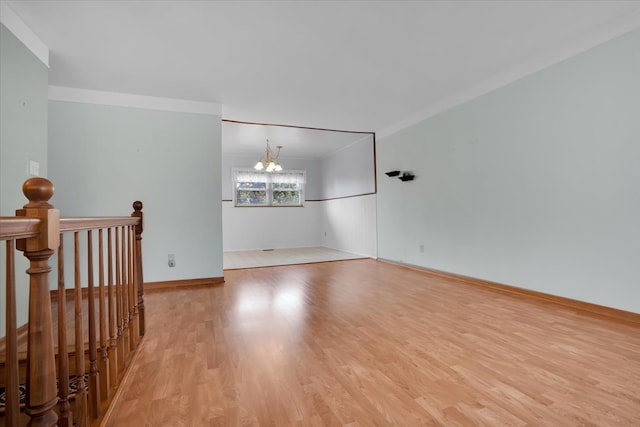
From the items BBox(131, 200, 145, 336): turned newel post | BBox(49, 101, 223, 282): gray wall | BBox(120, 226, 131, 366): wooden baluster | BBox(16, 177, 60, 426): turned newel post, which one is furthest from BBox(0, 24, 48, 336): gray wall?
BBox(16, 177, 60, 426): turned newel post

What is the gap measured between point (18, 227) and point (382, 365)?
1787 millimetres

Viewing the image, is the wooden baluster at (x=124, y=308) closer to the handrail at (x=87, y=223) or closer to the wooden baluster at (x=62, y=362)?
the handrail at (x=87, y=223)

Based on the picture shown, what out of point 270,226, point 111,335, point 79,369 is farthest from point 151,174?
point 270,226

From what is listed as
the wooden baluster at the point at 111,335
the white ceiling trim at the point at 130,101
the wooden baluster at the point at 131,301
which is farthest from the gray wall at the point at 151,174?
the wooden baluster at the point at 111,335

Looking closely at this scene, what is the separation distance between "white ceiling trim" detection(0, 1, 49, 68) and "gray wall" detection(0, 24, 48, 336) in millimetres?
45

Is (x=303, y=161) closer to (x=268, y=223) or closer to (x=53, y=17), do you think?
(x=268, y=223)

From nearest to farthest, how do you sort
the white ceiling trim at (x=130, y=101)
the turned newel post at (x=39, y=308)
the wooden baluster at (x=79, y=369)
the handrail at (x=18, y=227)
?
the handrail at (x=18, y=227), the turned newel post at (x=39, y=308), the wooden baluster at (x=79, y=369), the white ceiling trim at (x=130, y=101)

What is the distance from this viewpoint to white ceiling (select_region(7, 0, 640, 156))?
231 cm

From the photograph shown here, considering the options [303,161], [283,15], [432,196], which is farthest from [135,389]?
[303,161]

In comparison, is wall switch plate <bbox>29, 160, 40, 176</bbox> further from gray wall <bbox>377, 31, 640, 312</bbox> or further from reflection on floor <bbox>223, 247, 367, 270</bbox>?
gray wall <bbox>377, 31, 640, 312</bbox>

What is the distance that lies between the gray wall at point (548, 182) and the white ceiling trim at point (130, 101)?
3.24 m

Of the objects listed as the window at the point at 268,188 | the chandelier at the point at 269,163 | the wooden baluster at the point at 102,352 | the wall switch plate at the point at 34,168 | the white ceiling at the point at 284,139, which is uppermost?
the white ceiling at the point at 284,139

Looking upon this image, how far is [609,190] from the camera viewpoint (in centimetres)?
259

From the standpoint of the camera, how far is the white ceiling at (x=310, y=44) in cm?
231
